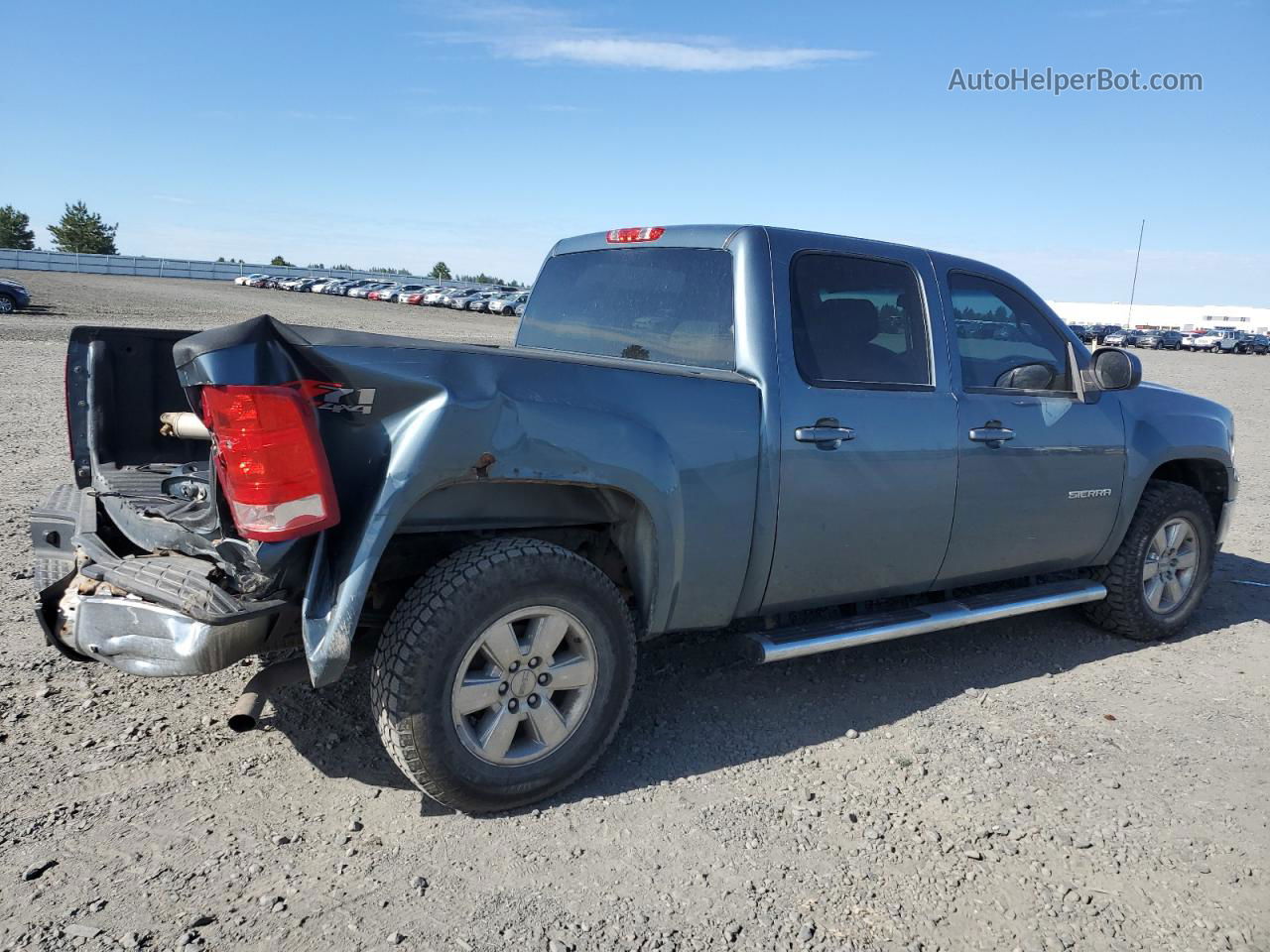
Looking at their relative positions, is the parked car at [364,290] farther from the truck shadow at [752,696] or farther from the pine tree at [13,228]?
the truck shadow at [752,696]

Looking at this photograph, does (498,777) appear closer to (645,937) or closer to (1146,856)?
(645,937)

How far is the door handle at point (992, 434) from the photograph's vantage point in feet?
13.6

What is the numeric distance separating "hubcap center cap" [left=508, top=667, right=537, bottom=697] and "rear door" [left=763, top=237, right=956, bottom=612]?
1031 mm

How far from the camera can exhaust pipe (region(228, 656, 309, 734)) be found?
307 centimetres

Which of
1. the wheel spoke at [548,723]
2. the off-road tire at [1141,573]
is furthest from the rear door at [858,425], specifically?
the off-road tire at [1141,573]

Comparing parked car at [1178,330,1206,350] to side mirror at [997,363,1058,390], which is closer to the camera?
side mirror at [997,363,1058,390]

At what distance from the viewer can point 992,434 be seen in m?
4.21

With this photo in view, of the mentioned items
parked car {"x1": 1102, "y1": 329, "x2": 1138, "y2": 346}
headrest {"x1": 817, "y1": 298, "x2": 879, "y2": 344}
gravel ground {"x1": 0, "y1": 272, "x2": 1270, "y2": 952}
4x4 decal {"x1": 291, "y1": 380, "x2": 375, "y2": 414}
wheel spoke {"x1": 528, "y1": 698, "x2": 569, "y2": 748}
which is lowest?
gravel ground {"x1": 0, "y1": 272, "x2": 1270, "y2": 952}

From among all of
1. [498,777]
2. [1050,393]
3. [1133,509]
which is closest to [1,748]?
[498,777]

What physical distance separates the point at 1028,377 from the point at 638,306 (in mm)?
1859

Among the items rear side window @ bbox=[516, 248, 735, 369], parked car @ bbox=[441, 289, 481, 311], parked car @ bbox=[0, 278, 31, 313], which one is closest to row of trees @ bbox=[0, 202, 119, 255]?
parked car @ bbox=[441, 289, 481, 311]

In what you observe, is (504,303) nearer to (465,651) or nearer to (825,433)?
(825,433)

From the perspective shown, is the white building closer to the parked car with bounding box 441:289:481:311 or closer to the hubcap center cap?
the parked car with bounding box 441:289:481:311

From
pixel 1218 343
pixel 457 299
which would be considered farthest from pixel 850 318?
pixel 1218 343
